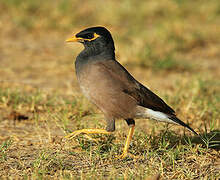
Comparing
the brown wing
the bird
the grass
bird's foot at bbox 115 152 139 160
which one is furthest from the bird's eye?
bird's foot at bbox 115 152 139 160

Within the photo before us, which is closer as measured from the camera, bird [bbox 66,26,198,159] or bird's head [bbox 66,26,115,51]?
bird [bbox 66,26,198,159]

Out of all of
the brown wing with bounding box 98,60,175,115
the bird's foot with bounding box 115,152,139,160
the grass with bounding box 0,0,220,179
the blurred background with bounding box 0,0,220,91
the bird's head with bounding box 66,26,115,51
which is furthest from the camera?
the blurred background with bounding box 0,0,220,91

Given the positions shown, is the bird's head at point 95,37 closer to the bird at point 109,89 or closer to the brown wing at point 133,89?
the bird at point 109,89

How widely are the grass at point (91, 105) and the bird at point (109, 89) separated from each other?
24 centimetres

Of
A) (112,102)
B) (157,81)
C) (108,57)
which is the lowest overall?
(157,81)

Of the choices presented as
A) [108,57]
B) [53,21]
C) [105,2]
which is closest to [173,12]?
[105,2]

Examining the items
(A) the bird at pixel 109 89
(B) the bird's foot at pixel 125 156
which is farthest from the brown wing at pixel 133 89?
(B) the bird's foot at pixel 125 156

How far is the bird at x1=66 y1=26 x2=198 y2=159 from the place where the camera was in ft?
13.5

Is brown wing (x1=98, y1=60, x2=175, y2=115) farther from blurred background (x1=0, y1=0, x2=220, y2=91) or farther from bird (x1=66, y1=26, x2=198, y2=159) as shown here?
blurred background (x1=0, y1=0, x2=220, y2=91)

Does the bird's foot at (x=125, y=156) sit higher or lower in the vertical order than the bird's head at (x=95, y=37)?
lower

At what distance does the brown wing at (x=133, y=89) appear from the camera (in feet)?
13.8

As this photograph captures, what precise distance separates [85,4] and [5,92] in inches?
269

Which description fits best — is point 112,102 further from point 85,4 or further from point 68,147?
point 85,4

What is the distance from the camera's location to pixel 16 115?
533 centimetres
